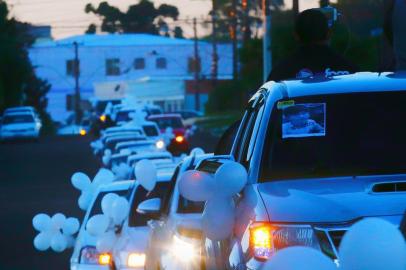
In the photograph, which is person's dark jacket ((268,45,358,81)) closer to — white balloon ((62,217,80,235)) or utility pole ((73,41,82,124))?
white balloon ((62,217,80,235))

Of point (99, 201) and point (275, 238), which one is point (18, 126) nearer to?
point (99, 201)

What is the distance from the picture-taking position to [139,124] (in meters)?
40.2

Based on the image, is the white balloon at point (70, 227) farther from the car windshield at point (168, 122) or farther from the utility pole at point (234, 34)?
the utility pole at point (234, 34)

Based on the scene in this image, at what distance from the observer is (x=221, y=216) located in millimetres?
6156

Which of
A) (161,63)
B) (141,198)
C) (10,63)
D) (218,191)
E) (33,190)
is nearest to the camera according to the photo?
(218,191)

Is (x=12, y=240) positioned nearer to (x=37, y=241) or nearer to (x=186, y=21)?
(x=37, y=241)

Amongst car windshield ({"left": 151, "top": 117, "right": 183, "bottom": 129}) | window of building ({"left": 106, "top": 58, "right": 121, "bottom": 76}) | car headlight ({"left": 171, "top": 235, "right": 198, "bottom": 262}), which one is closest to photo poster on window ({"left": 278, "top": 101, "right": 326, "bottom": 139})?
car headlight ({"left": 171, "top": 235, "right": 198, "bottom": 262})

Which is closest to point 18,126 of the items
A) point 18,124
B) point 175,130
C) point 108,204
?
point 18,124

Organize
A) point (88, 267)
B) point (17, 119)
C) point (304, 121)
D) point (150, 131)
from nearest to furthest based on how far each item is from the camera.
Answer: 1. point (304, 121)
2. point (88, 267)
3. point (150, 131)
4. point (17, 119)

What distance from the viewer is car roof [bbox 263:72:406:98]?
6.77 m

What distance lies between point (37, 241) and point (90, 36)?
94099 mm

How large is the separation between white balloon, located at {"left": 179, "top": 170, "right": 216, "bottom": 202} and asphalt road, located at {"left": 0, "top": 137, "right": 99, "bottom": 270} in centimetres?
1080

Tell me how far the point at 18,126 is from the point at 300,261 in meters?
58.0

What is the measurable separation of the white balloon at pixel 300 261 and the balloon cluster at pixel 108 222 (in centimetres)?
787
